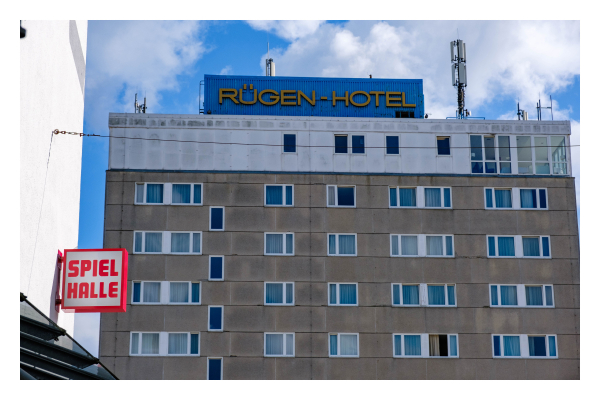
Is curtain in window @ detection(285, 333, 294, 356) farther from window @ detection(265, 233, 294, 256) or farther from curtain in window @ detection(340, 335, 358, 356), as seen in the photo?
window @ detection(265, 233, 294, 256)

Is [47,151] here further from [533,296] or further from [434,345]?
[533,296]

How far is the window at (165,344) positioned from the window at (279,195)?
9.06 meters

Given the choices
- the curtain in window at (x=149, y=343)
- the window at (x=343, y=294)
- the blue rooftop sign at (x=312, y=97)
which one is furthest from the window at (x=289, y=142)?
the curtain in window at (x=149, y=343)

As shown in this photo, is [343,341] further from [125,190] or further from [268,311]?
[125,190]

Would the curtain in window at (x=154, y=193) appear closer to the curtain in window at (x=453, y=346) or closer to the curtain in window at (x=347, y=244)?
the curtain in window at (x=347, y=244)

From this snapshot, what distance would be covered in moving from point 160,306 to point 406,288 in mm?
14493

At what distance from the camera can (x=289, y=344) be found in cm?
4625

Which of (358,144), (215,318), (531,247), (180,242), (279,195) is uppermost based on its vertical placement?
(358,144)

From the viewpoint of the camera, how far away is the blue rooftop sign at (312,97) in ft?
169

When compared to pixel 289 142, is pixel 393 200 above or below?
below

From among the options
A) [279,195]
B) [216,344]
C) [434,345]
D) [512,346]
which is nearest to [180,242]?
[216,344]

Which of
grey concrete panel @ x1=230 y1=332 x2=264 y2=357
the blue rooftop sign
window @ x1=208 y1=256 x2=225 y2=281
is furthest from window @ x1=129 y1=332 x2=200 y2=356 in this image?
the blue rooftop sign

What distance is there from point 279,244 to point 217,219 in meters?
4.02

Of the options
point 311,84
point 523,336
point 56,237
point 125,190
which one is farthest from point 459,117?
point 56,237
